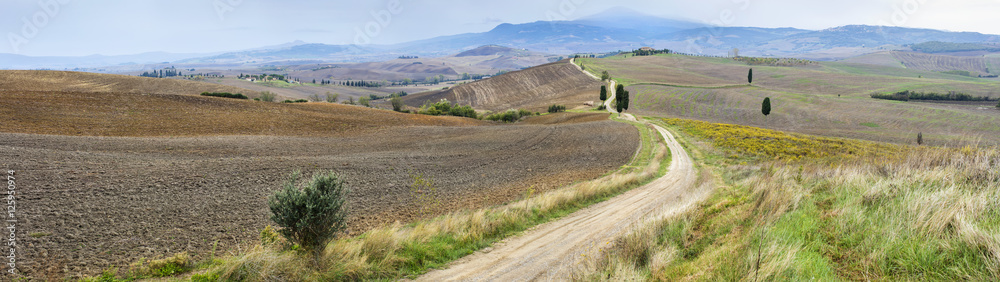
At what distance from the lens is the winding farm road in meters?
8.53

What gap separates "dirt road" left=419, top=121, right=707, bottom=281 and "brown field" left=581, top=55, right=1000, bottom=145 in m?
45.5

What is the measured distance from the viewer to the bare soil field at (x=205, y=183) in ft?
31.2

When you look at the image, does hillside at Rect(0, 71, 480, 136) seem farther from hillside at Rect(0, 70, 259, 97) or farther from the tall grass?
hillside at Rect(0, 70, 259, 97)

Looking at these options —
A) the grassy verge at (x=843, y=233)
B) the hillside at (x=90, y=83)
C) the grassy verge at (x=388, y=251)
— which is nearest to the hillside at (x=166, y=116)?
the grassy verge at (x=388, y=251)

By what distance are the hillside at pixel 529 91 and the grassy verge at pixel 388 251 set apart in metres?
74.5

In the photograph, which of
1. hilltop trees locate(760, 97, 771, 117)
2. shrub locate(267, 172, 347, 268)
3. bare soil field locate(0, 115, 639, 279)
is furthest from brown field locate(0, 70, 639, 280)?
hilltop trees locate(760, 97, 771, 117)

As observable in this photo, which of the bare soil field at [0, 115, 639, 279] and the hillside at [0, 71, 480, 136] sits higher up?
the hillside at [0, 71, 480, 136]

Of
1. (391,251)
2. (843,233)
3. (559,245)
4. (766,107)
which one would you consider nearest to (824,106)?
(766,107)

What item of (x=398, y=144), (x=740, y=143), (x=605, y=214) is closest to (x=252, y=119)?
(x=398, y=144)

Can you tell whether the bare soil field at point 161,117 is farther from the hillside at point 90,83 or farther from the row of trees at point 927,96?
the row of trees at point 927,96

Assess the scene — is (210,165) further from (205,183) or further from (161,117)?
(161,117)

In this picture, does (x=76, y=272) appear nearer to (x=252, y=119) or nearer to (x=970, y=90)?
(x=252, y=119)

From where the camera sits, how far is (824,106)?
257 feet

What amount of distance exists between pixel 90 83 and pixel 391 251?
3450 inches
